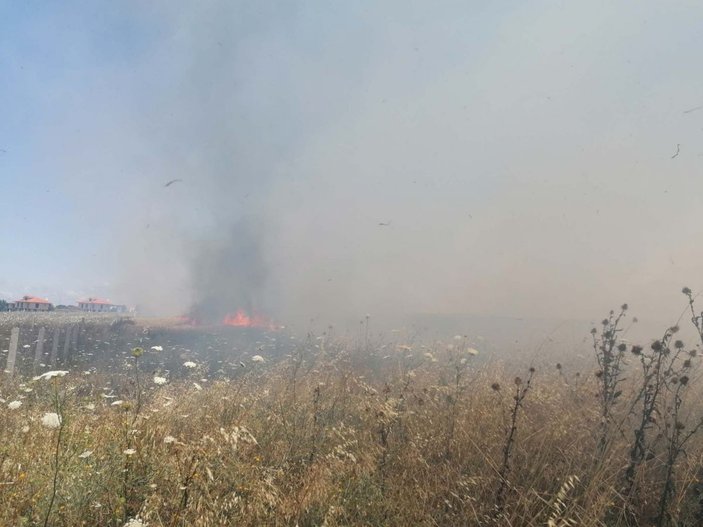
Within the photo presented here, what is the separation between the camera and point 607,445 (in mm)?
3826

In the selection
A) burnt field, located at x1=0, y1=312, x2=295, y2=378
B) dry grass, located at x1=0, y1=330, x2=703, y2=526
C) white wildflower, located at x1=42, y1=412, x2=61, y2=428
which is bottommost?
burnt field, located at x1=0, y1=312, x2=295, y2=378

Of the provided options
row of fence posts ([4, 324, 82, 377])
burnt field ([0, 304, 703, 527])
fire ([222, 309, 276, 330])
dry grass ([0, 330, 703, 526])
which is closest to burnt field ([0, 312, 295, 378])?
row of fence posts ([4, 324, 82, 377])

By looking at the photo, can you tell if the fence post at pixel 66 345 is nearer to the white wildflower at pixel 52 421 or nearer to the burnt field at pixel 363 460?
the burnt field at pixel 363 460

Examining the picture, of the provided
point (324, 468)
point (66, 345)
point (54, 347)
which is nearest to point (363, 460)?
point (324, 468)

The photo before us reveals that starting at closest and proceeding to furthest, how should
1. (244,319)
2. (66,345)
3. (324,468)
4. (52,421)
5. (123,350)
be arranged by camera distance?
(52,421), (324,468), (66,345), (123,350), (244,319)

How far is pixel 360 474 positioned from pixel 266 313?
26.9 m

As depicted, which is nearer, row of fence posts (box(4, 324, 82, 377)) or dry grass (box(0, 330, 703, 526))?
dry grass (box(0, 330, 703, 526))

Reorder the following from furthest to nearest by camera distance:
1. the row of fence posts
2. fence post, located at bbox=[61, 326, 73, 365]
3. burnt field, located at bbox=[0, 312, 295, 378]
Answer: fence post, located at bbox=[61, 326, 73, 365]
burnt field, located at bbox=[0, 312, 295, 378]
the row of fence posts

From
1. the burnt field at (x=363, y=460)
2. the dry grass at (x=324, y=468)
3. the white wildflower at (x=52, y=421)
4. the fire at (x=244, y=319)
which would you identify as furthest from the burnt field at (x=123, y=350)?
the fire at (x=244, y=319)

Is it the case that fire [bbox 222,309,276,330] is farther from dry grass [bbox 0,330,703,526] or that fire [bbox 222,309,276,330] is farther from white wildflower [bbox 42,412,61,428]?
white wildflower [bbox 42,412,61,428]

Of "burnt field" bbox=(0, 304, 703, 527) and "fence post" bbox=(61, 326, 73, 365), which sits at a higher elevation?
"burnt field" bbox=(0, 304, 703, 527)

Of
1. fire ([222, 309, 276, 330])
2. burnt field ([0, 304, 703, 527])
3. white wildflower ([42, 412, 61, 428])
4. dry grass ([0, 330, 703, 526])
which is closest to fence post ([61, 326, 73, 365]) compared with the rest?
burnt field ([0, 304, 703, 527])

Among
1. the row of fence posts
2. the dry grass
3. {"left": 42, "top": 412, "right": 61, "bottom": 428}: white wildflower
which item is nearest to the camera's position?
{"left": 42, "top": 412, "right": 61, "bottom": 428}: white wildflower

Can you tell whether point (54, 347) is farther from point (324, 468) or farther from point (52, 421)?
point (324, 468)
